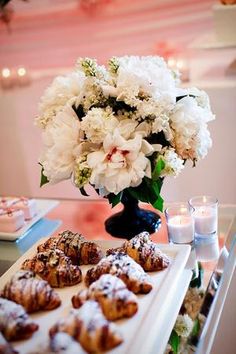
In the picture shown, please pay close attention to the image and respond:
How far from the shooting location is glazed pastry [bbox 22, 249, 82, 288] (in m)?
0.97

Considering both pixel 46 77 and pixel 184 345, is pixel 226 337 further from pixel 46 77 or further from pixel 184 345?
pixel 46 77

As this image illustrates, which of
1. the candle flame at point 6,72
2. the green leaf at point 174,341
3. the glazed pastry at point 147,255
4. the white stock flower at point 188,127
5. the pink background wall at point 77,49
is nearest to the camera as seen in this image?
the green leaf at point 174,341

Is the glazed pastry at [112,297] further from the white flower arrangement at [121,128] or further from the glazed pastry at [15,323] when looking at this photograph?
the white flower arrangement at [121,128]

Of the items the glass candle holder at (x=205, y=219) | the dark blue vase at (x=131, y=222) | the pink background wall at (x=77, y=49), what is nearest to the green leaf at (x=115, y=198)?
the dark blue vase at (x=131, y=222)

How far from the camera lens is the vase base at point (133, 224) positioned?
129cm

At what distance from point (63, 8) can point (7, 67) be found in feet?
1.41

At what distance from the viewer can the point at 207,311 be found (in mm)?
983

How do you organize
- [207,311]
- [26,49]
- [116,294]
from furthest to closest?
[26,49], [207,311], [116,294]

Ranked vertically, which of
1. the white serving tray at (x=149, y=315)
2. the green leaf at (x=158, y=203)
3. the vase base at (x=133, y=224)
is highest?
the green leaf at (x=158, y=203)

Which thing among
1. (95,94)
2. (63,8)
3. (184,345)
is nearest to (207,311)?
(184,345)

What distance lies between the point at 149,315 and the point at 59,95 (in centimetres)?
55

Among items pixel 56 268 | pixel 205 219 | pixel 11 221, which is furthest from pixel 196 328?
pixel 11 221

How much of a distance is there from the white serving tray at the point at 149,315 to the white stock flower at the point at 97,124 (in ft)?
0.87

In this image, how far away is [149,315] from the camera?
854 millimetres
